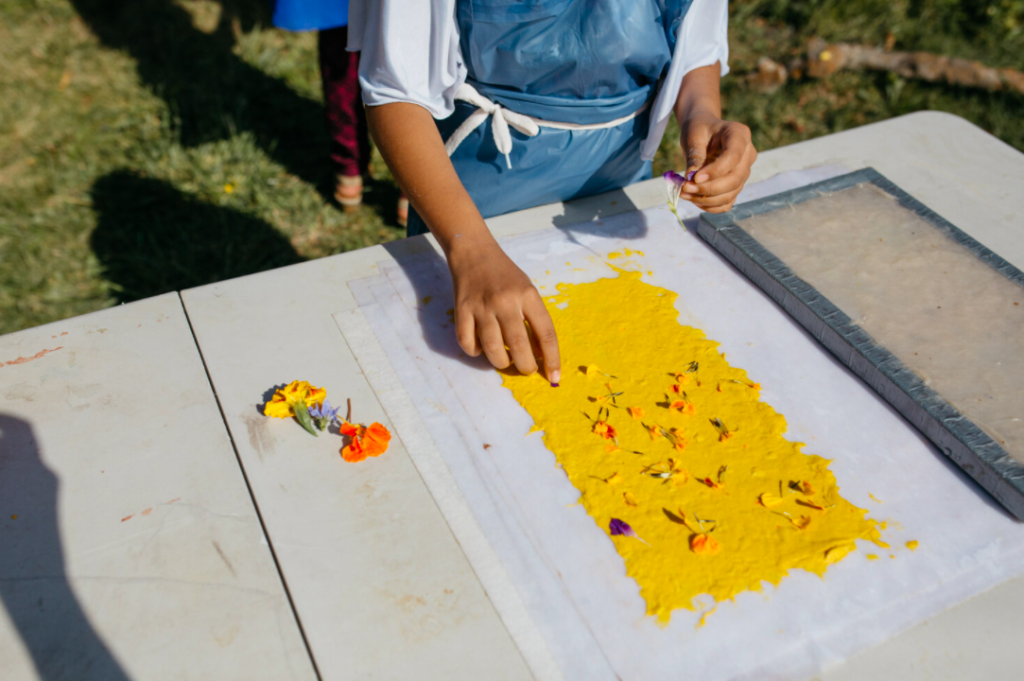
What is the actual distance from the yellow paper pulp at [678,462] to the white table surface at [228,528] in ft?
0.48

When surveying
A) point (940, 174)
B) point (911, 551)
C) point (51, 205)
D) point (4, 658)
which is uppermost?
point (940, 174)

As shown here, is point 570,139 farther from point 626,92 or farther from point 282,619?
point 282,619

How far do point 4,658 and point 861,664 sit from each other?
2.99 ft

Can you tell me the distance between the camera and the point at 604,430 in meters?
0.96

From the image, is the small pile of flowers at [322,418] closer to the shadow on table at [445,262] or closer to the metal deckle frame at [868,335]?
the shadow on table at [445,262]

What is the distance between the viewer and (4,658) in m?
0.74

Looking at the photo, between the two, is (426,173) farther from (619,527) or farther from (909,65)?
(909,65)

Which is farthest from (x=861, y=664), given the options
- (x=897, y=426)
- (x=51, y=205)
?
(x=51, y=205)

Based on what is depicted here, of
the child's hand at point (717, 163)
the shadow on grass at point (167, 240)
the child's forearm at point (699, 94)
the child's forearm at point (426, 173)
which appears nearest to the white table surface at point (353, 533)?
the child's forearm at point (426, 173)

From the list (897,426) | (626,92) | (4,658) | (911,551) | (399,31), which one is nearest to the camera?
(4,658)

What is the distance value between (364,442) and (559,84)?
0.78 meters

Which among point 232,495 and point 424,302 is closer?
point 232,495

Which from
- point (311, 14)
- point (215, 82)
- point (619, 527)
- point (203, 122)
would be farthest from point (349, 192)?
point (619, 527)

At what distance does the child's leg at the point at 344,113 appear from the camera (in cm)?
221
